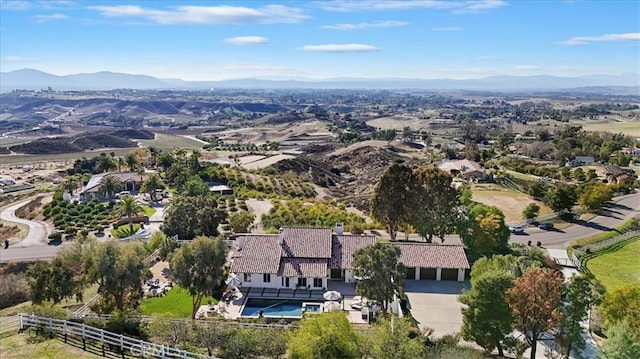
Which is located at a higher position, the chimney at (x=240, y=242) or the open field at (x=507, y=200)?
the chimney at (x=240, y=242)

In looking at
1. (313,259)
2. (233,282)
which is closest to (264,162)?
(313,259)

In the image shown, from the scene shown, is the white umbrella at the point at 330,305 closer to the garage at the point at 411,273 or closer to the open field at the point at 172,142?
the garage at the point at 411,273

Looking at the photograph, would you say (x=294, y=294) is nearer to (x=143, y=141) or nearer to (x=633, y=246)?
(x=633, y=246)

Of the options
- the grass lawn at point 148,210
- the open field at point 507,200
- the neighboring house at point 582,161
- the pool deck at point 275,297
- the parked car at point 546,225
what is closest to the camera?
the pool deck at point 275,297

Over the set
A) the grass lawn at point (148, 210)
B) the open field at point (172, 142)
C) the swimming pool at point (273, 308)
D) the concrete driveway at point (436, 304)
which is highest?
the concrete driveway at point (436, 304)

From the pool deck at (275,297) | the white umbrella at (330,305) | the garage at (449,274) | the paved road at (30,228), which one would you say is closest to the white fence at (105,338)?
the pool deck at (275,297)

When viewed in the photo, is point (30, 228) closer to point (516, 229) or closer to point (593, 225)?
point (516, 229)

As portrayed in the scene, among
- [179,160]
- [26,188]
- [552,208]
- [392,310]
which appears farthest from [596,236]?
[26,188]
